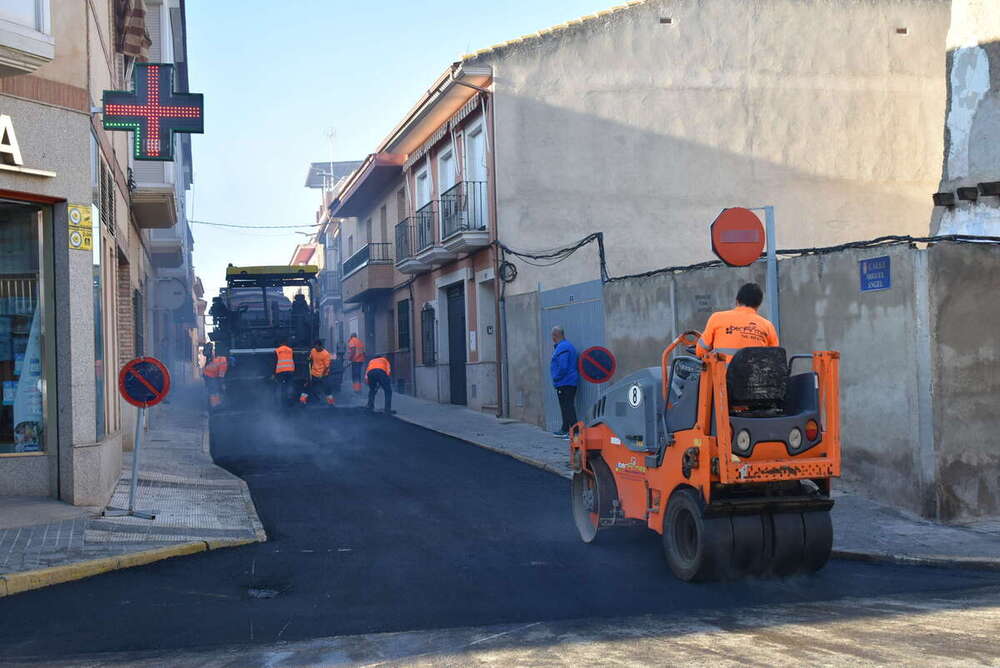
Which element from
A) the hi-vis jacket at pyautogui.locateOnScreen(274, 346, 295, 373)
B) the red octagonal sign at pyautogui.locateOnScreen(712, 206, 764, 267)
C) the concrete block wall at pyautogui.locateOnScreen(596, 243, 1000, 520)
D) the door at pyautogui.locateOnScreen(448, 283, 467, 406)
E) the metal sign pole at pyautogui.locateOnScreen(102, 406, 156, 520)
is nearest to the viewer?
the red octagonal sign at pyautogui.locateOnScreen(712, 206, 764, 267)

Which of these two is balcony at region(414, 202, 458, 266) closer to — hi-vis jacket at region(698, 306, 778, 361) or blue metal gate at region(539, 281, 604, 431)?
blue metal gate at region(539, 281, 604, 431)

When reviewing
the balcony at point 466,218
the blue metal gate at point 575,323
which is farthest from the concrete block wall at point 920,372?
the balcony at point 466,218

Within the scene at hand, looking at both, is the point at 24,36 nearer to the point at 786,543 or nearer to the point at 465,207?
the point at 786,543

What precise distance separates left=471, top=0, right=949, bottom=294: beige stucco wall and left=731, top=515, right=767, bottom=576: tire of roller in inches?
521

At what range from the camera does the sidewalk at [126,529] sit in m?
7.35

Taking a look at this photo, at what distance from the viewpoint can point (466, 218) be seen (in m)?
21.8

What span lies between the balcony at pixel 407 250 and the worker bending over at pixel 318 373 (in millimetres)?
4036

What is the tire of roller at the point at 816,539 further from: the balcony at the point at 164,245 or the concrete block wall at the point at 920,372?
the balcony at the point at 164,245

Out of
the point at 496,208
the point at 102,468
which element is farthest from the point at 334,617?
the point at 496,208

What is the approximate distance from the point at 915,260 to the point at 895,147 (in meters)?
14.0

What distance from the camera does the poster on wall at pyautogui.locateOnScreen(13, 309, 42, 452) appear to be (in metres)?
9.86

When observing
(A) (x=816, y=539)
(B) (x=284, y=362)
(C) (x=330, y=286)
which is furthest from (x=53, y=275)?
(C) (x=330, y=286)

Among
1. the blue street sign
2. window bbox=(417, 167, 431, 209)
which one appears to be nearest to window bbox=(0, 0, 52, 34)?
the blue street sign

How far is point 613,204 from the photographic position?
20094 millimetres
